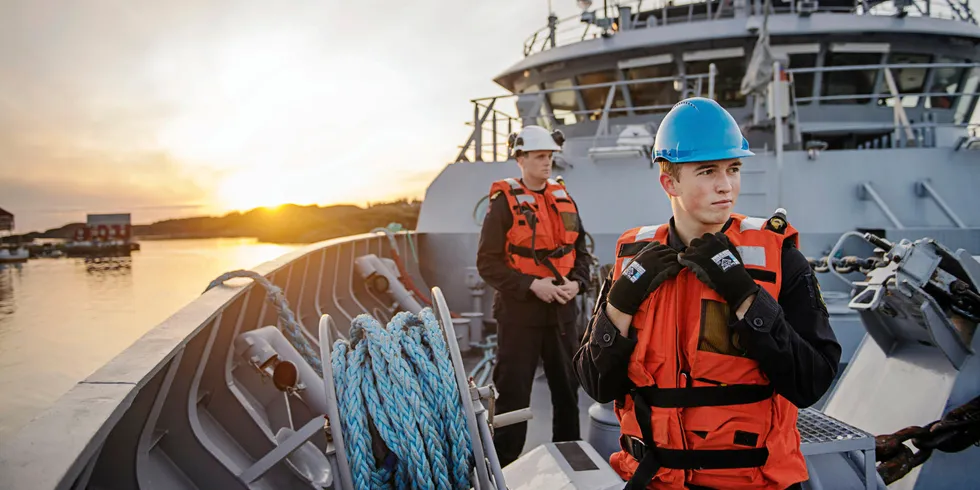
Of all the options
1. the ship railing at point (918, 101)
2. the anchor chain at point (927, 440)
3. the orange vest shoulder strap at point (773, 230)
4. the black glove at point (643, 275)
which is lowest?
the anchor chain at point (927, 440)

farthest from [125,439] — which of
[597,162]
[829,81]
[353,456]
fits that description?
[829,81]

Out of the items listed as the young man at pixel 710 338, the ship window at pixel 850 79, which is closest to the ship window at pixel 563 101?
the ship window at pixel 850 79

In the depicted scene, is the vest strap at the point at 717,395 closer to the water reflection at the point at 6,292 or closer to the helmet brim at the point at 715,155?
the helmet brim at the point at 715,155

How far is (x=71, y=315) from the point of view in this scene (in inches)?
1179

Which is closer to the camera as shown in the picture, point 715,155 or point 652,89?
point 715,155

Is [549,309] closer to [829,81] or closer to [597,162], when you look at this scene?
[597,162]

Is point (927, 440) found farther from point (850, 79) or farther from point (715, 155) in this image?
point (850, 79)

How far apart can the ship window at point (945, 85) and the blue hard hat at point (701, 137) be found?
8.72 metres

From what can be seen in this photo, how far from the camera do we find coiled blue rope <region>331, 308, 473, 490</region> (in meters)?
1.51

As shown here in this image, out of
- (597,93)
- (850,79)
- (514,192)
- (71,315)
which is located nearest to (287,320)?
(514,192)

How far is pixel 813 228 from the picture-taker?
5656 mm

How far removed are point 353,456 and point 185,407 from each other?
104 centimetres

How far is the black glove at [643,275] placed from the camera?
1.29 m

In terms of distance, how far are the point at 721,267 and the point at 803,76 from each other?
793 cm
